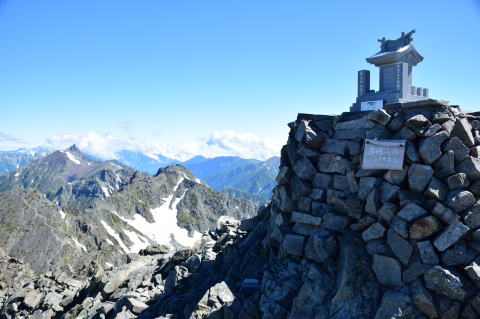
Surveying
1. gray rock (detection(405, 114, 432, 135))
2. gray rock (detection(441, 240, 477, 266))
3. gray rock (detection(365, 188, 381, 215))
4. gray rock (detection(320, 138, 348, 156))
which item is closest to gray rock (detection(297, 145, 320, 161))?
gray rock (detection(320, 138, 348, 156))

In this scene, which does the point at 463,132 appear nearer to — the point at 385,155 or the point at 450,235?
the point at 385,155

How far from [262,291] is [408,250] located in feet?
18.7

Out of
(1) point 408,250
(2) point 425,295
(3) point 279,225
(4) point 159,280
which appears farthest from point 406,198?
(4) point 159,280

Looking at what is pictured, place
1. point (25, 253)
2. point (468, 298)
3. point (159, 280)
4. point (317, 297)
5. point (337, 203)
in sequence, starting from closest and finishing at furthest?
point (468, 298) → point (317, 297) → point (337, 203) → point (159, 280) → point (25, 253)

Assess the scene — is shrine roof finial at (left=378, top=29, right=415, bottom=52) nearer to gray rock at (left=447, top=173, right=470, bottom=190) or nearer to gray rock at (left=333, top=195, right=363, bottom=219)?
gray rock at (left=447, top=173, right=470, bottom=190)

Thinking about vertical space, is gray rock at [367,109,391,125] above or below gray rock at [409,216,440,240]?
above

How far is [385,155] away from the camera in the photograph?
13594mm

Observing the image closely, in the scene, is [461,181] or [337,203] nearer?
[461,181]

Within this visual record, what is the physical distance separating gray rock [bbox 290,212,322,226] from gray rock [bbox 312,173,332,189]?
1.36m

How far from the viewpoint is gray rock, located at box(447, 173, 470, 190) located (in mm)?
12477

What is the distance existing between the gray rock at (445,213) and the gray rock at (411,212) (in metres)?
0.37

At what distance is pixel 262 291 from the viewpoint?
586 inches

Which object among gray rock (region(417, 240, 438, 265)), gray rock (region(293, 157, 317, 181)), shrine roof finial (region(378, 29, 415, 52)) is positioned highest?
shrine roof finial (region(378, 29, 415, 52))

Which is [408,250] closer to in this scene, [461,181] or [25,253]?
[461,181]
